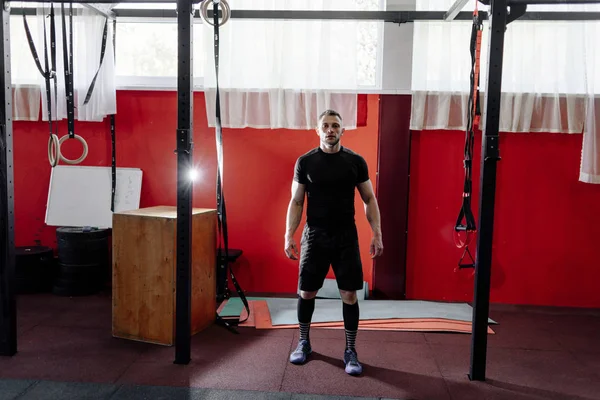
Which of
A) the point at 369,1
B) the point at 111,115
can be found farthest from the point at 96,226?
the point at 369,1

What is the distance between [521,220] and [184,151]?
3111mm

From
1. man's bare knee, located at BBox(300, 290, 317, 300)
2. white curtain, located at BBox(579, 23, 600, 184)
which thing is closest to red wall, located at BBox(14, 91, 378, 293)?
man's bare knee, located at BBox(300, 290, 317, 300)

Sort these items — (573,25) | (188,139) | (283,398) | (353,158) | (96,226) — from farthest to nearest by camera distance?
(96,226), (573,25), (353,158), (188,139), (283,398)

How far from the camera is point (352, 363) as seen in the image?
304cm

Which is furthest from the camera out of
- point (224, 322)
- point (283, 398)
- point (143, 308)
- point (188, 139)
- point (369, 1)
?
point (369, 1)

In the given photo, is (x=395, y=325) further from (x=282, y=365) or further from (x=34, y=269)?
(x=34, y=269)

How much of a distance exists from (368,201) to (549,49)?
2235 mm

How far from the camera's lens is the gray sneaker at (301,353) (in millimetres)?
3135

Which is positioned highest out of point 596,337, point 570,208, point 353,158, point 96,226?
point 353,158

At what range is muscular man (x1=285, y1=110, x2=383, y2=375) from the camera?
3066mm

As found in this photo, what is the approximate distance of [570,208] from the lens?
439 centimetres

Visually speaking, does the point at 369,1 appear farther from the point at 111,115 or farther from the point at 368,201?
the point at 111,115

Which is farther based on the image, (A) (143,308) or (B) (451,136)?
(B) (451,136)

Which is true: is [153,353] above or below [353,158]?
below
